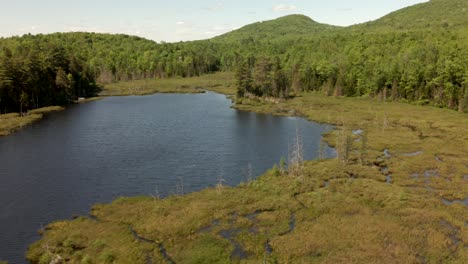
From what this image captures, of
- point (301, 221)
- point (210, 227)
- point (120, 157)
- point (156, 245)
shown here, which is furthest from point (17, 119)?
point (301, 221)

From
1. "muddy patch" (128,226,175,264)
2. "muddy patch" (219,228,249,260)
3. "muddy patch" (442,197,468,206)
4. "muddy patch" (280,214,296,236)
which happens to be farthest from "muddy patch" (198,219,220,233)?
"muddy patch" (442,197,468,206)

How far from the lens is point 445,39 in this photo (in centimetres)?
19462

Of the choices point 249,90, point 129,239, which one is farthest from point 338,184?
point 249,90

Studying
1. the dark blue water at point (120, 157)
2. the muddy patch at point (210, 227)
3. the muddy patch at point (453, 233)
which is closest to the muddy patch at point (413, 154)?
the dark blue water at point (120, 157)

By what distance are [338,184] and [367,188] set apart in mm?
4706

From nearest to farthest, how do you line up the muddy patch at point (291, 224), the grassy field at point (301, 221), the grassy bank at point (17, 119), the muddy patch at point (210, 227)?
the grassy field at point (301, 221) → the muddy patch at point (291, 224) → the muddy patch at point (210, 227) → the grassy bank at point (17, 119)

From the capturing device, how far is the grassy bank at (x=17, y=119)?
107 metres

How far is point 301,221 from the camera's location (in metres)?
52.0

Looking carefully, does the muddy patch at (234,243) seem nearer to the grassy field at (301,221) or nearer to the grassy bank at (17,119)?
the grassy field at (301,221)

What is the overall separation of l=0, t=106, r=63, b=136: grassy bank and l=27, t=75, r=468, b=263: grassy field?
221 feet

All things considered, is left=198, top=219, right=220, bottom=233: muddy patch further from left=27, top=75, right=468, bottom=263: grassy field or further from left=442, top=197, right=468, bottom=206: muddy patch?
left=442, top=197, right=468, bottom=206: muddy patch

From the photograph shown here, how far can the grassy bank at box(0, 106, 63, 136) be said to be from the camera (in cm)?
10676

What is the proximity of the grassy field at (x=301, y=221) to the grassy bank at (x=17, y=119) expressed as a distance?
6731 centimetres

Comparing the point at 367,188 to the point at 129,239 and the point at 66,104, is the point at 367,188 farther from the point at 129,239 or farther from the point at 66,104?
the point at 66,104
